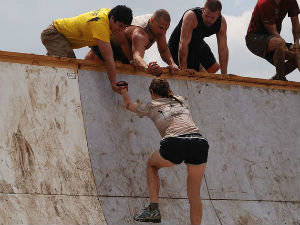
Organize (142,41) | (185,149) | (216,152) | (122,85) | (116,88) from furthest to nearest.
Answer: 1. (216,152)
2. (142,41)
3. (116,88)
4. (122,85)
5. (185,149)

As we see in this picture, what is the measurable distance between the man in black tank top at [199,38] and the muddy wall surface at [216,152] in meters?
0.59

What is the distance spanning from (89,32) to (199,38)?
2.12 metres

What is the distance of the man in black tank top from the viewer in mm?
8984

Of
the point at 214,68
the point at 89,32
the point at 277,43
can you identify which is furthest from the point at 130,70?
the point at 277,43

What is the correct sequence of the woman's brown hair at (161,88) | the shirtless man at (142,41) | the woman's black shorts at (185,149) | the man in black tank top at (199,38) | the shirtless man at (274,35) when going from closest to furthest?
the woman's black shorts at (185,149) < the woman's brown hair at (161,88) < the shirtless man at (142,41) < the man in black tank top at (199,38) < the shirtless man at (274,35)

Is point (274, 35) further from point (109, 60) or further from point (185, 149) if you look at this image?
point (185, 149)

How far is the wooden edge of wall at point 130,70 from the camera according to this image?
7273mm

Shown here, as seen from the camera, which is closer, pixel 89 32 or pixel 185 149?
pixel 185 149

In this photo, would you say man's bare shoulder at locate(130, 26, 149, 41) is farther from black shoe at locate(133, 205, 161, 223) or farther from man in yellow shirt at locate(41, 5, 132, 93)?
black shoe at locate(133, 205, 161, 223)

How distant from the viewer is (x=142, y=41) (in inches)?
319

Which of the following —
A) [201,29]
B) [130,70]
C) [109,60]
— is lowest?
[130,70]

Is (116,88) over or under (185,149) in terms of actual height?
over

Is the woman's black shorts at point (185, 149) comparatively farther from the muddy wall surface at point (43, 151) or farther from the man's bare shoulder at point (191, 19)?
the man's bare shoulder at point (191, 19)

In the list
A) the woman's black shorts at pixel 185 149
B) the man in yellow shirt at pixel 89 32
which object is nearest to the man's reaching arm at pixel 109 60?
the man in yellow shirt at pixel 89 32
